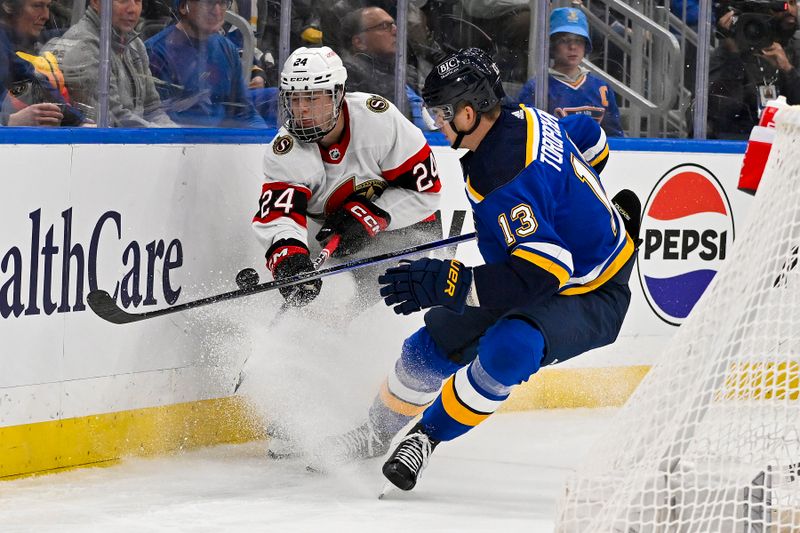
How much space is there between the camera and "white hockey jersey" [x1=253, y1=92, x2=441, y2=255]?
3852 mm

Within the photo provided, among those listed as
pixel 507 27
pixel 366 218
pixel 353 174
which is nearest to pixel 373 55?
pixel 507 27

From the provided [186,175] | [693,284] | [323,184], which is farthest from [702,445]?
[693,284]

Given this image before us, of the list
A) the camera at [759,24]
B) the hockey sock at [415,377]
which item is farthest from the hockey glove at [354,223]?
the camera at [759,24]

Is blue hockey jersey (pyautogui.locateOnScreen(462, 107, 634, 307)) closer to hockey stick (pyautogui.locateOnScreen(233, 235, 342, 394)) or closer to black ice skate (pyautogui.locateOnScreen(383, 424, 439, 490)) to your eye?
black ice skate (pyautogui.locateOnScreen(383, 424, 439, 490))

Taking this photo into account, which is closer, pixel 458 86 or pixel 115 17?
pixel 458 86

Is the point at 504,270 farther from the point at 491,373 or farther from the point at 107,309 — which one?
the point at 107,309

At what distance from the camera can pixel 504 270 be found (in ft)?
10.4

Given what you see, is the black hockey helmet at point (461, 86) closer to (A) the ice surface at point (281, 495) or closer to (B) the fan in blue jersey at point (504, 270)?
(B) the fan in blue jersey at point (504, 270)

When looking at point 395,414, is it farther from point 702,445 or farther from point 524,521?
point 702,445

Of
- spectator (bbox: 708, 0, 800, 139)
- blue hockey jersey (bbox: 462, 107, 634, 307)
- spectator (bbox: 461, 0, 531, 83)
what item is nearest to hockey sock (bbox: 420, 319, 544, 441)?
blue hockey jersey (bbox: 462, 107, 634, 307)

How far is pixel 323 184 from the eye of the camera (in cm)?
398

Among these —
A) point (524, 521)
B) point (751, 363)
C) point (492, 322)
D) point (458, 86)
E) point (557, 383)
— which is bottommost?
point (557, 383)

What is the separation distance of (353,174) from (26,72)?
973mm

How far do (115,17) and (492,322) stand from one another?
4.62 feet
